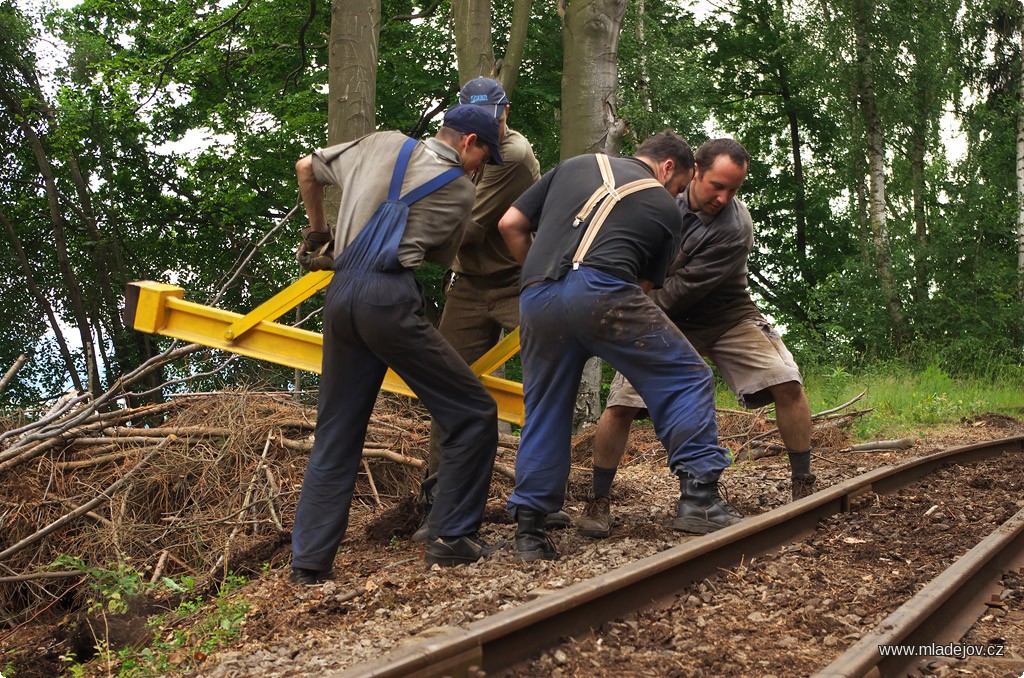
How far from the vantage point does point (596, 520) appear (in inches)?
231

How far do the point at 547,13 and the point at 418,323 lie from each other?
64.1 feet

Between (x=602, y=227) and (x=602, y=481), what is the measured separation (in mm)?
1695

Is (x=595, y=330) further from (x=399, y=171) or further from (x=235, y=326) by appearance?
(x=235, y=326)

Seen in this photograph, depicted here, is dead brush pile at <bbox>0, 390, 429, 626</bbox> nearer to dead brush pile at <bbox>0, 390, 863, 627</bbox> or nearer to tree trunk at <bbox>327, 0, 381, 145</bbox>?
dead brush pile at <bbox>0, 390, 863, 627</bbox>

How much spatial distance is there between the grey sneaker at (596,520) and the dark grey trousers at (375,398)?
2.72 feet

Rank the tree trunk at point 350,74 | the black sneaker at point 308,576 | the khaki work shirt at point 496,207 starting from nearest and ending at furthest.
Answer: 1. the black sneaker at point 308,576
2. the khaki work shirt at point 496,207
3. the tree trunk at point 350,74

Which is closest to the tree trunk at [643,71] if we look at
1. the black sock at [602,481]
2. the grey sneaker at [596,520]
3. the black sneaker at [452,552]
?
the black sock at [602,481]

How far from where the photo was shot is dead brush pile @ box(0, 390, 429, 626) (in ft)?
21.1

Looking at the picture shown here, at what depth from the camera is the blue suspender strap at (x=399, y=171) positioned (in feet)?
16.3

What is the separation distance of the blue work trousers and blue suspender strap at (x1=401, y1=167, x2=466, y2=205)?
0.72 m

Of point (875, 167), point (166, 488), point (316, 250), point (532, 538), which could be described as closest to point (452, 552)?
point (532, 538)

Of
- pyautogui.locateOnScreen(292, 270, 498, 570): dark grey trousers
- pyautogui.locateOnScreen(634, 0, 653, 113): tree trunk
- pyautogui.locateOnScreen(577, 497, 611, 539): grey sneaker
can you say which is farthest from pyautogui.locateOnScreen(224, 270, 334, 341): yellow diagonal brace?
pyautogui.locateOnScreen(634, 0, 653, 113): tree trunk

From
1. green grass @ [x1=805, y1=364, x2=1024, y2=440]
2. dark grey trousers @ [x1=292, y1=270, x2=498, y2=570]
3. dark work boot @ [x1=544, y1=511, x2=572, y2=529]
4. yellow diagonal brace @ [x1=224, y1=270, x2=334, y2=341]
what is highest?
yellow diagonal brace @ [x1=224, y1=270, x2=334, y2=341]

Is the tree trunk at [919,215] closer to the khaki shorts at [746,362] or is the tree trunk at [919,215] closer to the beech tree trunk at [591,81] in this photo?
the beech tree trunk at [591,81]
